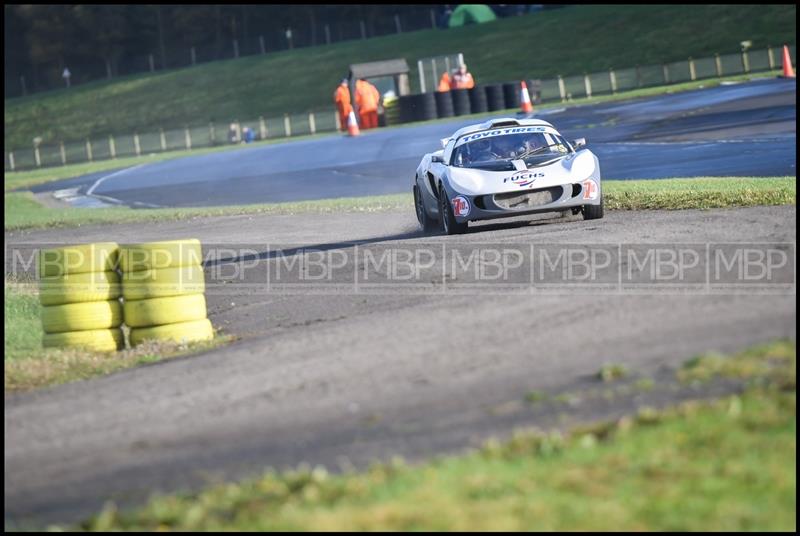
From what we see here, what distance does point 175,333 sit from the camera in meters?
11.6

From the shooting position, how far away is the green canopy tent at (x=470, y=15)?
88.8 m

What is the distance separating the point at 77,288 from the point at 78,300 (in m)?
0.11

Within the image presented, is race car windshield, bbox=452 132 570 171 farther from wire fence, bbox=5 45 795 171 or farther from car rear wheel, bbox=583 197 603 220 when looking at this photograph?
wire fence, bbox=5 45 795 171

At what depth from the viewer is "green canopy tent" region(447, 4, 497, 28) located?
88750mm

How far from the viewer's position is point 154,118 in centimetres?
8462

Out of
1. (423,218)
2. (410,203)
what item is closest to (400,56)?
(410,203)

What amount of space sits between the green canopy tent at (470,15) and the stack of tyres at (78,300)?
78.4 m

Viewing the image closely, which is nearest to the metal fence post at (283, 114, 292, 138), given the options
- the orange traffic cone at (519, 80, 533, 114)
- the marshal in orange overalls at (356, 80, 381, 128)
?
the marshal in orange overalls at (356, 80, 381, 128)

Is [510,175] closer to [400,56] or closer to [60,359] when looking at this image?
[60,359]

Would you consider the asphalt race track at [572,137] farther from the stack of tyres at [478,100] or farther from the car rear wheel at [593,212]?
the car rear wheel at [593,212]

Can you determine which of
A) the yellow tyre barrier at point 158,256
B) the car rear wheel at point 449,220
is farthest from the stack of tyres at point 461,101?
the yellow tyre barrier at point 158,256

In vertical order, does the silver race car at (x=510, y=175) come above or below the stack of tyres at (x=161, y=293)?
above

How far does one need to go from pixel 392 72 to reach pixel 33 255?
31.6 meters

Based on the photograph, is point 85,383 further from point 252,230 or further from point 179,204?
point 179,204
